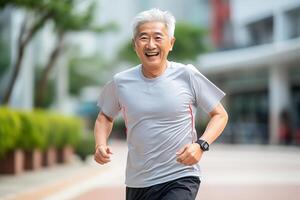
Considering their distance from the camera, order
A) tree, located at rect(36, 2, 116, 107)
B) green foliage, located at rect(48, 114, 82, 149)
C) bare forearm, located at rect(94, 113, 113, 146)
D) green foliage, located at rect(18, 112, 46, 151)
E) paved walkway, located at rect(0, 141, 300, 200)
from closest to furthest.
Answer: bare forearm, located at rect(94, 113, 113, 146), paved walkway, located at rect(0, 141, 300, 200), green foliage, located at rect(18, 112, 46, 151), tree, located at rect(36, 2, 116, 107), green foliage, located at rect(48, 114, 82, 149)

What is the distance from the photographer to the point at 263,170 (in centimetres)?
1989

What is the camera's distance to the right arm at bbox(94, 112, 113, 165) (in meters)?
4.22

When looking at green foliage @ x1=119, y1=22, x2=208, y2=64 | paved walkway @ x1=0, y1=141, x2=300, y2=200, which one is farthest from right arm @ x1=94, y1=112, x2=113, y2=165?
green foliage @ x1=119, y1=22, x2=208, y2=64

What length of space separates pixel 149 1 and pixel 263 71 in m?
41.8

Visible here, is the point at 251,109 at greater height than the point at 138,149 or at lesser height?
lesser

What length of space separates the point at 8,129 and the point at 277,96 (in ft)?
91.5

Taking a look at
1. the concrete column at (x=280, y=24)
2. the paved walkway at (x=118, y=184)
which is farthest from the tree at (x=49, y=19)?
the concrete column at (x=280, y=24)

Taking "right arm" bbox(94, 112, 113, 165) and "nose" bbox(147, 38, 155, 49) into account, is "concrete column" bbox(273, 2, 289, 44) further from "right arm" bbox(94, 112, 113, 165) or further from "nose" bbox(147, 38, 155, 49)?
"nose" bbox(147, 38, 155, 49)

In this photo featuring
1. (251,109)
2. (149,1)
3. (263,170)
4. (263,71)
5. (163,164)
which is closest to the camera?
(163,164)

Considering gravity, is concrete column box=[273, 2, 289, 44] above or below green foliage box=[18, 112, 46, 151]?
above

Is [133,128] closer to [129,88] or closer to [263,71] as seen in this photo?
[129,88]

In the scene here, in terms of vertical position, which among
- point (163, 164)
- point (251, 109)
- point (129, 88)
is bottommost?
point (251, 109)

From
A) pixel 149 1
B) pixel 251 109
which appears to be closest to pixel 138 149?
pixel 251 109

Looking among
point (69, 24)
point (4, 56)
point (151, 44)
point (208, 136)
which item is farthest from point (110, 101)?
point (4, 56)
